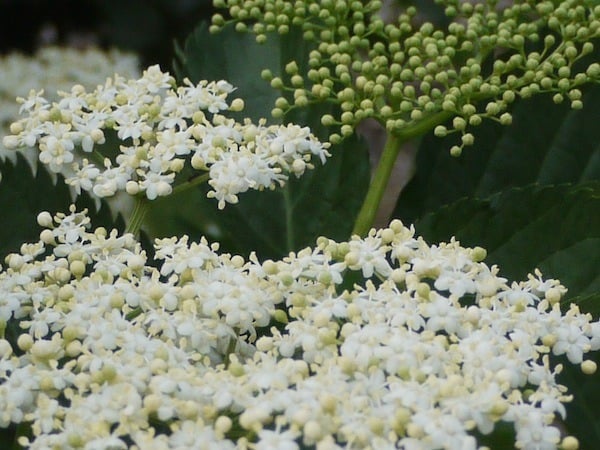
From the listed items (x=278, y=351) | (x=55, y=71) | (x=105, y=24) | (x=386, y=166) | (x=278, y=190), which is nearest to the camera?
(x=278, y=351)

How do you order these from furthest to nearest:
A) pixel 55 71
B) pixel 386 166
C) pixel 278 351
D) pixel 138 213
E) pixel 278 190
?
pixel 55 71 → pixel 278 190 → pixel 386 166 → pixel 138 213 → pixel 278 351

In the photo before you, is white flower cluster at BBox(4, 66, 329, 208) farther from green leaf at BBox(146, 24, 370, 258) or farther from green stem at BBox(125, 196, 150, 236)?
green leaf at BBox(146, 24, 370, 258)

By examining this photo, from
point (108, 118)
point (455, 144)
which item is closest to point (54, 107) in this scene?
point (108, 118)

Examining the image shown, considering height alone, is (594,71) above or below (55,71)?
below

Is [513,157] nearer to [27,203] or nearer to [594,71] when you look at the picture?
[594,71]

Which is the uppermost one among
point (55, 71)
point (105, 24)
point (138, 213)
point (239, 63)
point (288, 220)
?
point (105, 24)

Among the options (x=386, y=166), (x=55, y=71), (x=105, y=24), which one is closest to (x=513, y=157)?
(x=386, y=166)

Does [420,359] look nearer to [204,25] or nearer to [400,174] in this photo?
[204,25]
